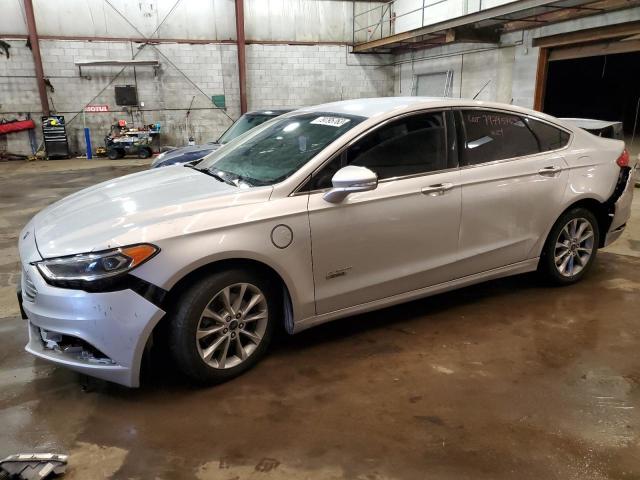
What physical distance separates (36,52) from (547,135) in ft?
48.9

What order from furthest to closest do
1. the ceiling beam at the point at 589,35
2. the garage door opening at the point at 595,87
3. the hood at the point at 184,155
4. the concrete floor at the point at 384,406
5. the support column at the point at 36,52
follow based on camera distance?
the support column at the point at 36,52, the garage door opening at the point at 595,87, the ceiling beam at the point at 589,35, the hood at the point at 184,155, the concrete floor at the point at 384,406

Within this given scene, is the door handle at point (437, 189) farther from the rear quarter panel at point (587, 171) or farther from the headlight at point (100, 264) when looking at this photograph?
the headlight at point (100, 264)

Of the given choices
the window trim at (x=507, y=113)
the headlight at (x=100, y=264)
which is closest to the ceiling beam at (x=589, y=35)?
the window trim at (x=507, y=113)

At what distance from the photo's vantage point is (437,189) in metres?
2.99

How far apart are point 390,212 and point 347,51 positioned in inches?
594

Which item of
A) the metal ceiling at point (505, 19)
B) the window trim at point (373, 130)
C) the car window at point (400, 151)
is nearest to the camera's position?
the window trim at point (373, 130)

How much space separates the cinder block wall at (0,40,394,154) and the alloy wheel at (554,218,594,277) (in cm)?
1346

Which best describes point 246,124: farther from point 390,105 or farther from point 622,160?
point 622,160

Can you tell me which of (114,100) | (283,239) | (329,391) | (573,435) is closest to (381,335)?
(329,391)

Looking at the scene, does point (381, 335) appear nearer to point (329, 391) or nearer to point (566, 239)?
point (329, 391)

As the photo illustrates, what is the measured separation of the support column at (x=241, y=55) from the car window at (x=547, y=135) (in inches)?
521

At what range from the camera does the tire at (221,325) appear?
239cm

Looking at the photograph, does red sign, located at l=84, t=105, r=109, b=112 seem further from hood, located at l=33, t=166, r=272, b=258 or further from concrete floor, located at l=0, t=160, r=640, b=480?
hood, located at l=33, t=166, r=272, b=258

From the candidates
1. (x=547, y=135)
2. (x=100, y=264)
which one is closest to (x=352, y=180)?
(x=100, y=264)
